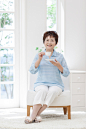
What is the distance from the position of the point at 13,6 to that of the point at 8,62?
981mm

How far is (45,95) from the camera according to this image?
222 cm

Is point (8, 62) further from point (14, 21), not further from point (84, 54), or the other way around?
point (84, 54)

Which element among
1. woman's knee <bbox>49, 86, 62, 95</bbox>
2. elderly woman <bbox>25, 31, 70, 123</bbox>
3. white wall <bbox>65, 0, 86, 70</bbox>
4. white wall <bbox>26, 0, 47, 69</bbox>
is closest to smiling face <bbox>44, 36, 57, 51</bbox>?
elderly woman <bbox>25, 31, 70, 123</bbox>

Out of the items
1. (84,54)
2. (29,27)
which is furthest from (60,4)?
(84,54)

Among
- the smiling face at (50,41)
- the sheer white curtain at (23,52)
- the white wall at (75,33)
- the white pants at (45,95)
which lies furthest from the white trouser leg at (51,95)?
the white wall at (75,33)

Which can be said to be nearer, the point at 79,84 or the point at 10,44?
the point at 79,84

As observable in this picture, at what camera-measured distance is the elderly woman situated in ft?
7.14

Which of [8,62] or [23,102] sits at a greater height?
[8,62]

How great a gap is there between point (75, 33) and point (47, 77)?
4.31 ft

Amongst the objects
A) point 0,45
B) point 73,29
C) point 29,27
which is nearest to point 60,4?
Result: point 73,29

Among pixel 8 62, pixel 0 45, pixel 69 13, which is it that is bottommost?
pixel 8 62

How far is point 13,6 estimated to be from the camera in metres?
3.33

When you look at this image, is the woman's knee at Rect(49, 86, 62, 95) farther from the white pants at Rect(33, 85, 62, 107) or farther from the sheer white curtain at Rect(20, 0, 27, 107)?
the sheer white curtain at Rect(20, 0, 27, 107)

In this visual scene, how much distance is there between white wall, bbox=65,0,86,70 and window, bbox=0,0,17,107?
3.13 feet
